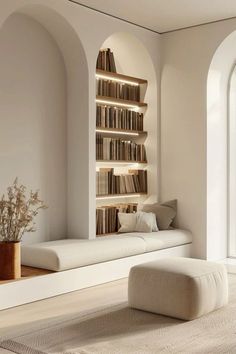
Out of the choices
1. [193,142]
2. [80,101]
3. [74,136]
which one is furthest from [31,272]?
[193,142]

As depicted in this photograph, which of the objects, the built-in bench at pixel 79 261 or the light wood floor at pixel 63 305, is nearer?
the light wood floor at pixel 63 305

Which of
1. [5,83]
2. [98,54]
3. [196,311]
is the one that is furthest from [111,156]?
[196,311]

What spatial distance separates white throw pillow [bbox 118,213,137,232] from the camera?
6.11 m

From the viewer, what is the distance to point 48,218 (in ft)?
18.5

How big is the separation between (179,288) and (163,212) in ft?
8.35

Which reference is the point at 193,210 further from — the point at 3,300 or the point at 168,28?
the point at 3,300

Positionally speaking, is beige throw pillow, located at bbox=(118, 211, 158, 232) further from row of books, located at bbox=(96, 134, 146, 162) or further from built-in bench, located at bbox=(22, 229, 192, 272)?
row of books, located at bbox=(96, 134, 146, 162)

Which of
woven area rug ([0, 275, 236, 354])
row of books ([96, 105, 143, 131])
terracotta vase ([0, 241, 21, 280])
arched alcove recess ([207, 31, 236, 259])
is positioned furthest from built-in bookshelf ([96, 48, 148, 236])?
woven area rug ([0, 275, 236, 354])

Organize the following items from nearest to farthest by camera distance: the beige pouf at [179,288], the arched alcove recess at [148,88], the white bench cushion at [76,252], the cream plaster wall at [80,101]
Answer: the beige pouf at [179,288]
the white bench cushion at [76,252]
the cream plaster wall at [80,101]
the arched alcove recess at [148,88]

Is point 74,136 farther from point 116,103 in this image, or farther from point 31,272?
point 31,272

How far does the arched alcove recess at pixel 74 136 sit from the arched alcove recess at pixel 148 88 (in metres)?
1.11

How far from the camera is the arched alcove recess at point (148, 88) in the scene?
6633mm

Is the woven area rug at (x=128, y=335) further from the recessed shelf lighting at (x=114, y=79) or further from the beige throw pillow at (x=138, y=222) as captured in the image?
the recessed shelf lighting at (x=114, y=79)

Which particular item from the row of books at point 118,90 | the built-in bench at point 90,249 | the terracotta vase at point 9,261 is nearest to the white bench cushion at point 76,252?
the built-in bench at point 90,249
